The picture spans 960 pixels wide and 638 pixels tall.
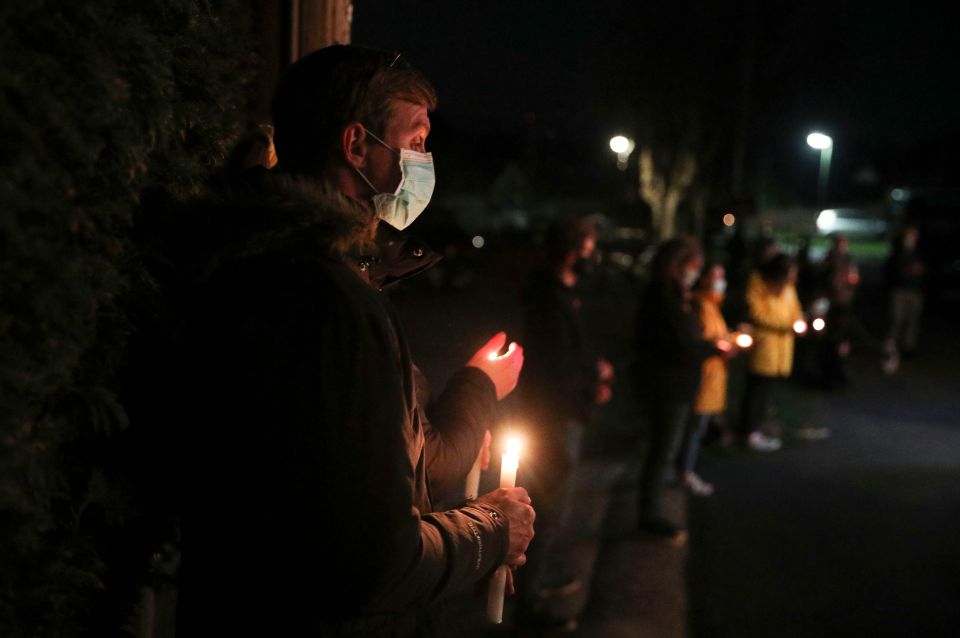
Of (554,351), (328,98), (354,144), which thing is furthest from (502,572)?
(554,351)

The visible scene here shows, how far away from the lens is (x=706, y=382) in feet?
23.4

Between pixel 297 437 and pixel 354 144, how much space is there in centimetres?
71

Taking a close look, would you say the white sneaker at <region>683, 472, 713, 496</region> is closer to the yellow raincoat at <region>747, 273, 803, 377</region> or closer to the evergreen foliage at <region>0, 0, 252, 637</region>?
the yellow raincoat at <region>747, 273, 803, 377</region>

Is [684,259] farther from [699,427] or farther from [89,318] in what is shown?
[89,318]

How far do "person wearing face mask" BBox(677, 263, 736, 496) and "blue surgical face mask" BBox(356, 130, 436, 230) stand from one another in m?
5.16

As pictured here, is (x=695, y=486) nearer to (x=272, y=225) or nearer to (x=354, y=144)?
(x=354, y=144)

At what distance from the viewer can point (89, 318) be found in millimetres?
1542

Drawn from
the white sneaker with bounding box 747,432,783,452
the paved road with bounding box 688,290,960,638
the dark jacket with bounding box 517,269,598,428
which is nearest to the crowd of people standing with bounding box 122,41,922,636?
the dark jacket with bounding box 517,269,598,428

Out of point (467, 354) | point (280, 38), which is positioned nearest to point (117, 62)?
point (280, 38)

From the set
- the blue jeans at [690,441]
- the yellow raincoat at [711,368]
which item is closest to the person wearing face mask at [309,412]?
the yellow raincoat at [711,368]

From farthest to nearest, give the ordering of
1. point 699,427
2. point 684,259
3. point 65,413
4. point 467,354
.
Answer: point 467,354
point 699,427
point 684,259
point 65,413

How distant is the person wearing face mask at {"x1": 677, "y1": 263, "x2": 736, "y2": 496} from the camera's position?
22.9 ft

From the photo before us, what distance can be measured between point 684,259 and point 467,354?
13.9ft

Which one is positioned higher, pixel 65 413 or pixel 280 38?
pixel 280 38
